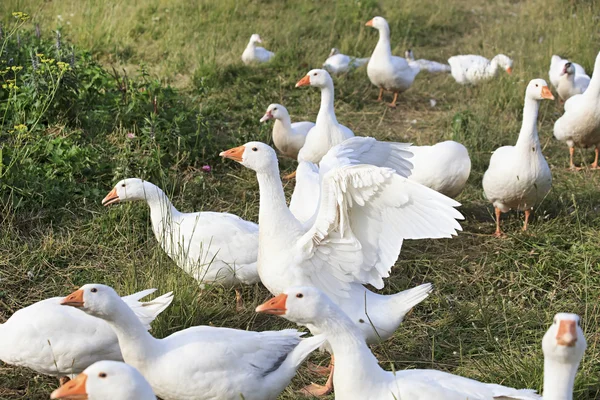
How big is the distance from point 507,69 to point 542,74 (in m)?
0.51

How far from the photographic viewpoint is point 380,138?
25.6ft

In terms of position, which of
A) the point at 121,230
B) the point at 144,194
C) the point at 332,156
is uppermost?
the point at 332,156

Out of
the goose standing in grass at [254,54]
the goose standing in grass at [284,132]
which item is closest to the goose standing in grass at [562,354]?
the goose standing in grass at [284,132]

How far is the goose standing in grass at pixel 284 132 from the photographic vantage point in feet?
23.0

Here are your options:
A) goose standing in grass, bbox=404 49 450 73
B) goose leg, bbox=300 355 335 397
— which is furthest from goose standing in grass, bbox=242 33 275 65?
goose leg, bbox=300 355 335 397

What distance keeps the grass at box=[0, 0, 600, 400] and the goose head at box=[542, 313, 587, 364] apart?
820 mm

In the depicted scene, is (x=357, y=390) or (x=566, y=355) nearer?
(x=566, y=355)

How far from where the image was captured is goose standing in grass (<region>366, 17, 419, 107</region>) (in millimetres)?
8625

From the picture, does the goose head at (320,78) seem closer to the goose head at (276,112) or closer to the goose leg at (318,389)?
the goose head at (276,112)

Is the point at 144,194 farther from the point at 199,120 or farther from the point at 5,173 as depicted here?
the point at 199,120

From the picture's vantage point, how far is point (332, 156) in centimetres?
491

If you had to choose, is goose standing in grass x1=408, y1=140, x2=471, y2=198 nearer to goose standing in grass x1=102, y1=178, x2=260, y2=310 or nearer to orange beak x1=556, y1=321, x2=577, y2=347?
goose standing in grass x1=102, y1=178, x2=260, y2=310

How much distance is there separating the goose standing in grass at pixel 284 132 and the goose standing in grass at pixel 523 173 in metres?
1.85

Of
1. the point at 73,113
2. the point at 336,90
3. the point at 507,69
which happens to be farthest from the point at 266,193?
the point at 507,69
